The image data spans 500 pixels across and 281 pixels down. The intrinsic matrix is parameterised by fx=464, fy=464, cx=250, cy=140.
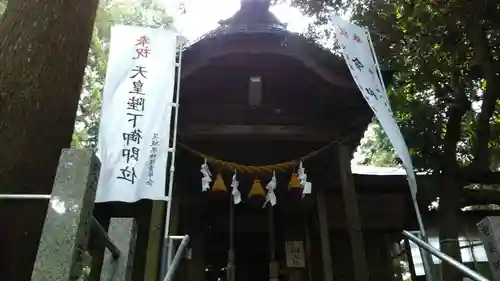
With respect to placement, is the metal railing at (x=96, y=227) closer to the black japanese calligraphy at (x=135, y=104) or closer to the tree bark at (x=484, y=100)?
the black japanese calligraphy at (x=135, y=104)

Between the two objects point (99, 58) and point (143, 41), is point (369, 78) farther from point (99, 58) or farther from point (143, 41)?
point (99, 58)

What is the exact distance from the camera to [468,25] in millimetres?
6547

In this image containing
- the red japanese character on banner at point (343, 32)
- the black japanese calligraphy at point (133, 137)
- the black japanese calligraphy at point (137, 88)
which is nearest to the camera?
the black japanese calligraphy at point (133, 137)

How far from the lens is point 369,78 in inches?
206

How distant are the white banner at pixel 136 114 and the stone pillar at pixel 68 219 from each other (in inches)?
80.0

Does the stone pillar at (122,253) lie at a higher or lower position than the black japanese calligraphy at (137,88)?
lower

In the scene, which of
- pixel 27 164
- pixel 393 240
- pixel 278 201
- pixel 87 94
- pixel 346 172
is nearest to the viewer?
pixel 27 164

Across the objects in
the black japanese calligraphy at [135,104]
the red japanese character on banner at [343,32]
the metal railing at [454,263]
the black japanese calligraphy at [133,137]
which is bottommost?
the metal railing at [454,263]

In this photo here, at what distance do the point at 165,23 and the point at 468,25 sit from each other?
23.7ft

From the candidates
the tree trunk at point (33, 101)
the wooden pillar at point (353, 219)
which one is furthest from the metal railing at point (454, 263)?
the tree trunk at point (33, 101)

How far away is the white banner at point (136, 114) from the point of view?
4.50 meters

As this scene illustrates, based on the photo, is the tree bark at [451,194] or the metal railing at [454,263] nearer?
the metal railing at [454,263]

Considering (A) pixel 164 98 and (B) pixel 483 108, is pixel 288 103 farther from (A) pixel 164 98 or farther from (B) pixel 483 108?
(B) pixel 483 108

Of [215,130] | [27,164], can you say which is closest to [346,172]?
[215,130]
